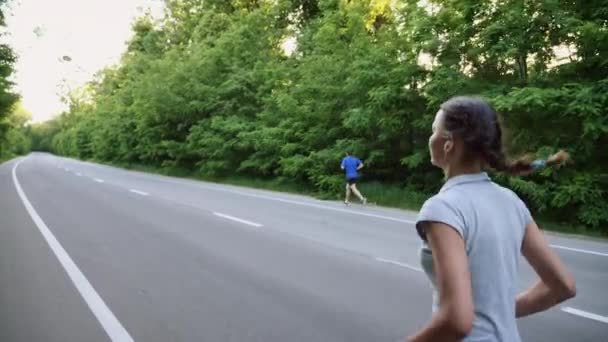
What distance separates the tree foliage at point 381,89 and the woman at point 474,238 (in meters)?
0.23

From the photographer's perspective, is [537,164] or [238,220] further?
[238,220]

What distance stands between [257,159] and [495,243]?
83.6 ft

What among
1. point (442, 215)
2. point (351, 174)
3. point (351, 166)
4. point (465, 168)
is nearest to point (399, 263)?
point (465, 168)

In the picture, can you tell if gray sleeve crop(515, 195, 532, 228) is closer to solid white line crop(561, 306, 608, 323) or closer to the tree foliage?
the tree foliage

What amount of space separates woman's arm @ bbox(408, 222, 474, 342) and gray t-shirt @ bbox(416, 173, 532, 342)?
56 millimetres

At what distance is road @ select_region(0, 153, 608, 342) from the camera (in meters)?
5.16

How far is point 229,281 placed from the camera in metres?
7.00

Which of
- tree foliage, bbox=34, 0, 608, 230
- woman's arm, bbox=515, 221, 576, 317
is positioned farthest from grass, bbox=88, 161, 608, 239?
woman's arm, bbox=515, 221, 576, 317

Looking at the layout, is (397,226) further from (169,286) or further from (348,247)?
(169,286)

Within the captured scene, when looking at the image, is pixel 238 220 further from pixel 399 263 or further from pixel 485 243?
pixel 485 243

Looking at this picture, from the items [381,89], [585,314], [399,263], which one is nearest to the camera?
[585,314]

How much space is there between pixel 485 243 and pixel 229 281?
5.75 m

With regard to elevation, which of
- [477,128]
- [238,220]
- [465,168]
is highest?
[477,128]

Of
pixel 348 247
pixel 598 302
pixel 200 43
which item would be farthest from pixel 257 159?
pixel 598 302
